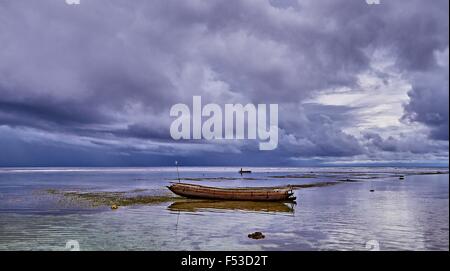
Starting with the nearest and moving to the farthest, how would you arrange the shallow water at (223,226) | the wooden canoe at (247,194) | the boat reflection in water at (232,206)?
1. the shallow water at (223,226)
2. the boat reflection in water at (232,206)
3. the wooden canoe at (247,194)

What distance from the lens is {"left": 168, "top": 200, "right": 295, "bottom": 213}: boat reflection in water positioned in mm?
30031

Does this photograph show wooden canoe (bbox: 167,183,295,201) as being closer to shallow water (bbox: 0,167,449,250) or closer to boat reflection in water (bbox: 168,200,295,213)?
boat reflection in water (bbox: 168,200,295,213)

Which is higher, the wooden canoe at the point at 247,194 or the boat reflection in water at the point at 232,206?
the wooden canoe at the point at 247,194

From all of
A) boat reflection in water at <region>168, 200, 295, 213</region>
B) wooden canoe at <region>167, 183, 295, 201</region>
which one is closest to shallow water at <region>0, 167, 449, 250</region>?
boat reflection in water at <region>168, 200, 295, 213</region>

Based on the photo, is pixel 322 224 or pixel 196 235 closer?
pixel 196 235

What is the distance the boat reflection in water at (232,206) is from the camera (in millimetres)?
30031

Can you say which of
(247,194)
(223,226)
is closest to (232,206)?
(247,194)

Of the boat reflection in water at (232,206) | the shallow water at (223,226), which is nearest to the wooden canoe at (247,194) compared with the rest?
the boat reflection in water at (232,206)

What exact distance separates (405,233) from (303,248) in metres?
7.28

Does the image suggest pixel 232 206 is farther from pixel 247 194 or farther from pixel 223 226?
pixel 223 226

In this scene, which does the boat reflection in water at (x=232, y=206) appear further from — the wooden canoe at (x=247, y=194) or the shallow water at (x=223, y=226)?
the wooden canoe at (x=247, y=194)
